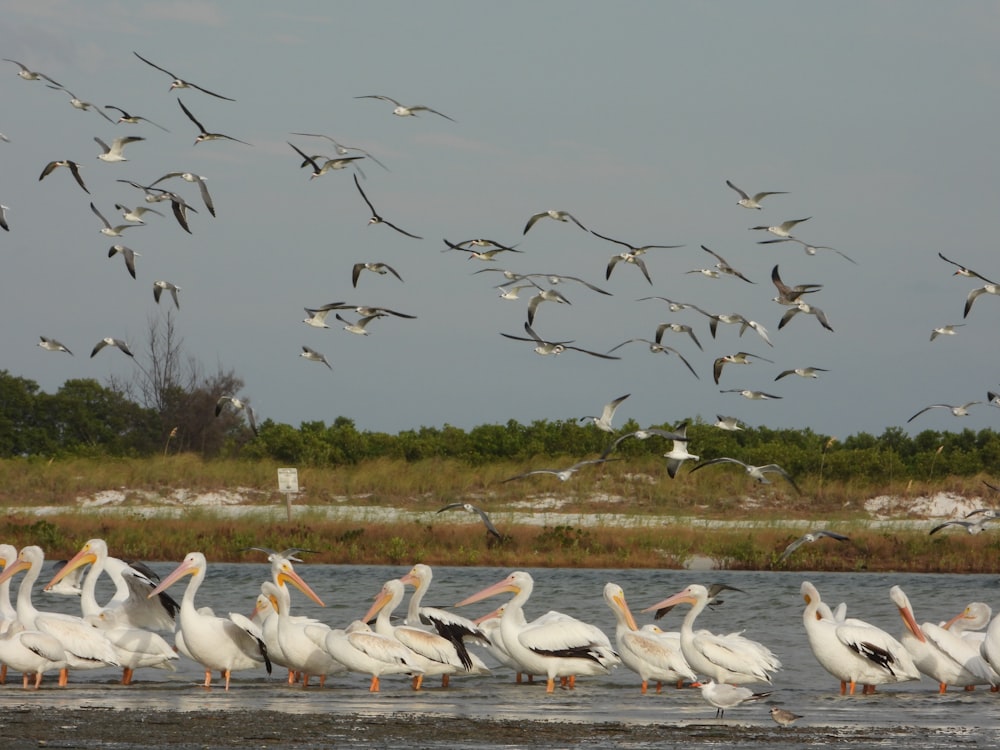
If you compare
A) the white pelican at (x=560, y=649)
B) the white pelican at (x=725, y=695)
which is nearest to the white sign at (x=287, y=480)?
the white pelican at (x=560, y=649)

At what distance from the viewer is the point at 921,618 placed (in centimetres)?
2145

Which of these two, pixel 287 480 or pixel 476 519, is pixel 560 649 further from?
pixel 476 519

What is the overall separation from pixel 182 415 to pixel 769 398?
34.2 metres

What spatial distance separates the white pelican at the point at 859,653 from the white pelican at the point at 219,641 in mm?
5134

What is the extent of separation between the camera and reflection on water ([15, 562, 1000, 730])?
1324cm

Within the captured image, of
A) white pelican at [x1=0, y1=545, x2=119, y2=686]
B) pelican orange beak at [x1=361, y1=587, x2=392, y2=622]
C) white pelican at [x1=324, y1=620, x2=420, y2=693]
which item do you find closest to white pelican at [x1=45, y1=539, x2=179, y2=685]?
white pelican at [x1=0, y1=545, x2=119, y2=686]

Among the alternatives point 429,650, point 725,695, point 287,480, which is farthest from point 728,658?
point 287,480

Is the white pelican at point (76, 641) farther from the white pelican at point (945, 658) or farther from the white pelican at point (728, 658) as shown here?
the white pelican at point (945, 658)

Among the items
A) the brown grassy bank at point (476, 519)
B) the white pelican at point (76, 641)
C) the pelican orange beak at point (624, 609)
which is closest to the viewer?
the white pelican at point (76, 641)

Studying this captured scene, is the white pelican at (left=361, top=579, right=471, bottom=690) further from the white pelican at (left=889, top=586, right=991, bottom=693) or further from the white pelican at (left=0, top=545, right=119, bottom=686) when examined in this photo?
the white pelican at (left=889, top=586, right=991, bottom=693)

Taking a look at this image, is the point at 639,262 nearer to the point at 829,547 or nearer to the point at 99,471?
the point at 829,547

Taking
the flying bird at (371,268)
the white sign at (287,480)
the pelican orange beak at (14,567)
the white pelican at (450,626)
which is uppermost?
the flying bird at (371,268)

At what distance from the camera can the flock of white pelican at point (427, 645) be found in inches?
575

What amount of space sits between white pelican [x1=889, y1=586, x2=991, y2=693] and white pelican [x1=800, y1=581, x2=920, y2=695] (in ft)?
0.51
